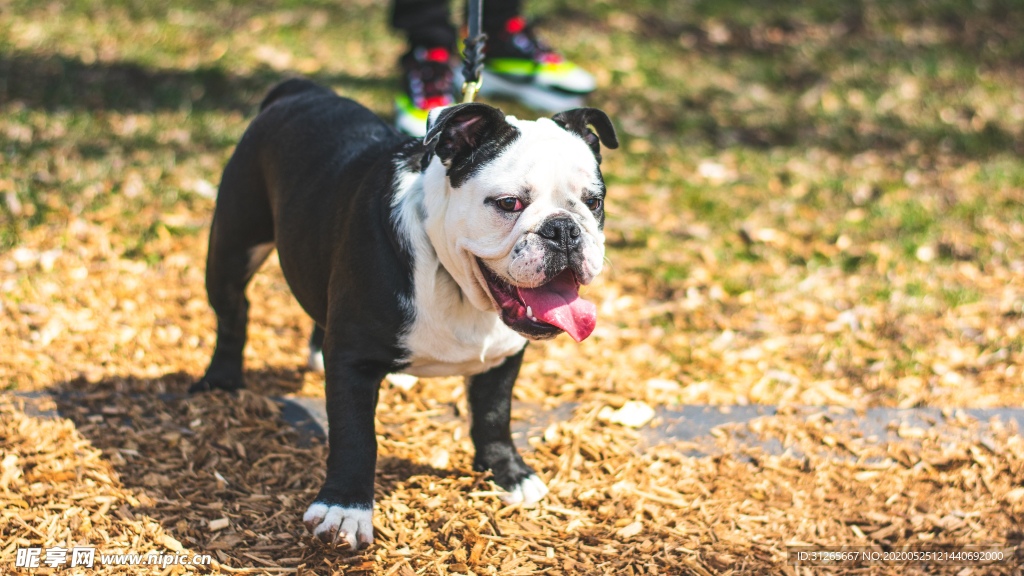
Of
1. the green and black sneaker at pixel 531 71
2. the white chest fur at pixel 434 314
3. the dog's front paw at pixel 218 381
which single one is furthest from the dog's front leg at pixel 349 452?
the green and black sneaker at pixel 531 71

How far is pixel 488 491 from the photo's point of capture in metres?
3.19

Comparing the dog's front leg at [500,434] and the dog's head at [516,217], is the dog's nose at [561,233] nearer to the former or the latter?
the dog's head at [516,217]

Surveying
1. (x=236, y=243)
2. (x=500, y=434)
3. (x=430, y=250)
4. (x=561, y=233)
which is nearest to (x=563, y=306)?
(x=561, y=233)

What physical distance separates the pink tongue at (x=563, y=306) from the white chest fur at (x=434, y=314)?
24 cm

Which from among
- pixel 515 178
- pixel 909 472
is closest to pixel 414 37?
pixel 515 178

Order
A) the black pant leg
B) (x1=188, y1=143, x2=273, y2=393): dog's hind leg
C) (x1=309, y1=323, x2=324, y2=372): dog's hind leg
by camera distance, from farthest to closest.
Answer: the black pant leg, (x1=309, y1=323, x2=324, y2=372): dog's hind leg, (x1=188, y1=143, x2=273, y2=393): dog's hind leg

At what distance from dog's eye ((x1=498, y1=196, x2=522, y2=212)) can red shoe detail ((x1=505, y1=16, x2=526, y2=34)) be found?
4802 mm

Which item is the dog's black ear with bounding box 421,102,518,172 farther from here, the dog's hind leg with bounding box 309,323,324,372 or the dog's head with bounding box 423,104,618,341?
the dog's hind leg with bounding box 309,323,324,372

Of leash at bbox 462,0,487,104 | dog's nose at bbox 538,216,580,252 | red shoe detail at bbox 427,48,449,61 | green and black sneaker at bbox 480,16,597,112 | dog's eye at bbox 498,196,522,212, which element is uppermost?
leash at bbox 462,0,487,104

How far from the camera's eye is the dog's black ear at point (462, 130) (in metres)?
2.52

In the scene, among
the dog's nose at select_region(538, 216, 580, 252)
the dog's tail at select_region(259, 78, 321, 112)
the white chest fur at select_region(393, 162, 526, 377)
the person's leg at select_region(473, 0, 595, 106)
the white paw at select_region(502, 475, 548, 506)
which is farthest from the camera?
the person's leg at select_region(473, 0, 595, 106)

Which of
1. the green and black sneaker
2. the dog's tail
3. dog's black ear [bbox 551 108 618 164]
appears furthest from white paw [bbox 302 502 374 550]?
the green and black sneaker

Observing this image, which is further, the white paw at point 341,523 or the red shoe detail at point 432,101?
the red shoe detail at point 432,101

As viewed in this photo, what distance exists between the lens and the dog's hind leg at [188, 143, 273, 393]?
338cm
